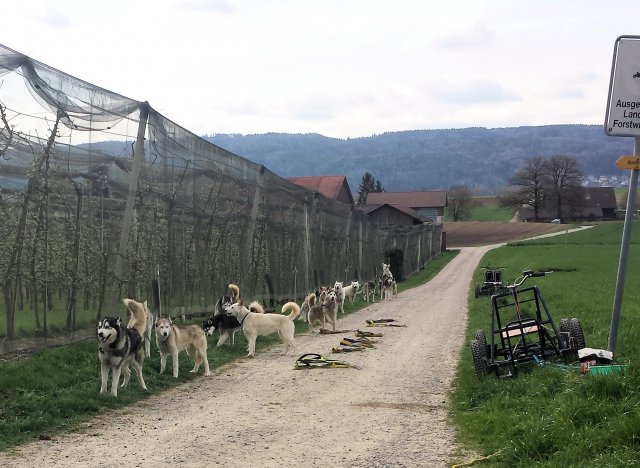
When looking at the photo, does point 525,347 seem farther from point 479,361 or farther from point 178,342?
point 178,342

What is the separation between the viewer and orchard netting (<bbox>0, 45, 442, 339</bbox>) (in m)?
9.42

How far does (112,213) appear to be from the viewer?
1157 cm

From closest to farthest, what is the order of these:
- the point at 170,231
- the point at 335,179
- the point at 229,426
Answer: the point at 229,426, the point at 170,231, the point at 335,179

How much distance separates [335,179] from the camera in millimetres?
82625

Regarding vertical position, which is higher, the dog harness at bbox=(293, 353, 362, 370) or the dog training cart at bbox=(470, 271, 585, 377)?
the dog training cart at bbox=(470, 271, 585, 377)

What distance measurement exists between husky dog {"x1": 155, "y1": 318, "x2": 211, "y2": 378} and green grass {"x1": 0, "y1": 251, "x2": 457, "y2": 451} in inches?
7.8

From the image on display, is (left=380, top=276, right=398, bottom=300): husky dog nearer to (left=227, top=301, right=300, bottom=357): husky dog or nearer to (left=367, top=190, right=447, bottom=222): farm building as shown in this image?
(left=227, top=301, right=300, bottom=357): husky dog

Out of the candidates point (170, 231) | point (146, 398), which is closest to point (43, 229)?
point (146, 398)

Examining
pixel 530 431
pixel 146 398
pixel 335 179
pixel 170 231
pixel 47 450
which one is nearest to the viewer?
pixel 530 431

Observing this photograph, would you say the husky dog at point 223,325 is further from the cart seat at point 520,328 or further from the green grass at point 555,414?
the cart seat at point 520,328

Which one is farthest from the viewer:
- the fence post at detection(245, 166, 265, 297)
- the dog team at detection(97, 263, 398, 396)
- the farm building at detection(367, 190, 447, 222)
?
the farm building at detection(367, 190, 447, 222)

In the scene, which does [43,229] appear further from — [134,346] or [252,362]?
[252,362]

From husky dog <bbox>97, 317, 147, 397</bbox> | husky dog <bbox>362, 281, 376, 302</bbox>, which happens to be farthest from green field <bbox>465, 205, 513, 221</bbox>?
husky dog <bbox>97, 317, 147, 397</bbox>

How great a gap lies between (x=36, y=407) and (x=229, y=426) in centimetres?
204
